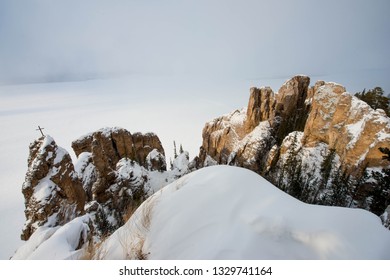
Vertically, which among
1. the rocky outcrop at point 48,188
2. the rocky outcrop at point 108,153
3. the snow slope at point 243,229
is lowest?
the rocky outcrop at point 108,153

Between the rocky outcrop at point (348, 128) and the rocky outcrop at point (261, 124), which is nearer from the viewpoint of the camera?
the rocky outcrop at point (348, 128)

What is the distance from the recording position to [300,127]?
137 feet

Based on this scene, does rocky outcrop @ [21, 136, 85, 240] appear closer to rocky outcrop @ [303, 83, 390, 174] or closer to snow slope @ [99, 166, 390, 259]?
snow slope @ [99, 166, 390, 259]

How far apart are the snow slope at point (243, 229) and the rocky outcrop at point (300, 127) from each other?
26.0 meters

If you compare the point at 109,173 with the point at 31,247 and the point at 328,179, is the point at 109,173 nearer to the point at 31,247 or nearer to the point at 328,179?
the point at 31,247

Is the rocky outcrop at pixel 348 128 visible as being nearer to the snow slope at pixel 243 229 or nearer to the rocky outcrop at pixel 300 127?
the rocky outcrop at pixel 300 127

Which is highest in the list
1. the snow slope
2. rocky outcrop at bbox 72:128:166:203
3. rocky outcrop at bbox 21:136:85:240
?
the snow slope

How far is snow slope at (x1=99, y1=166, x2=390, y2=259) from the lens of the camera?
3045 millimetres

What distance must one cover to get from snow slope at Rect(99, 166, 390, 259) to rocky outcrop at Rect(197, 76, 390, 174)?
26.0 metres

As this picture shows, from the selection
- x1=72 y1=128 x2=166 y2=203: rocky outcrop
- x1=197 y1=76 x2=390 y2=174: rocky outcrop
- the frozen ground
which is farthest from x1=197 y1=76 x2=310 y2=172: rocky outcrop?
the frozen ground

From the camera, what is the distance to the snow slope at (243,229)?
3.04m

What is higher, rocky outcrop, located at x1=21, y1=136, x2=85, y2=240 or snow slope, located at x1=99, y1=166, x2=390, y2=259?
snow slope, located at x1=99, y1=166, x2=390, y2=259

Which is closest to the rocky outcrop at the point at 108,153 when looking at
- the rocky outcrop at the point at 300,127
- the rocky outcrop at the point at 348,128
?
the rocky outcrop at the point at 300,127

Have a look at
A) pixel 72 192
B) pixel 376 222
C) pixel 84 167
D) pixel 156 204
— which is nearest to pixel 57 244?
pixel 156 204
